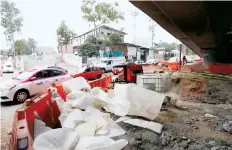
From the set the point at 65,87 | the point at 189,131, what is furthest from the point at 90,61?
the point at 189,131

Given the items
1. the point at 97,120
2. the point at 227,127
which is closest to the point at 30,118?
the point at 97,120

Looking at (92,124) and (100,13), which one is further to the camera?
(100,13)

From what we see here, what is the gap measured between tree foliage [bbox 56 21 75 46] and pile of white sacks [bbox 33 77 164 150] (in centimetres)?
2871

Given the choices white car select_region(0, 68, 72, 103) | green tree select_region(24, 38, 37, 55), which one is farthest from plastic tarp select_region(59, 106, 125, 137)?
green tree select_region(24, 38, 37, 55)

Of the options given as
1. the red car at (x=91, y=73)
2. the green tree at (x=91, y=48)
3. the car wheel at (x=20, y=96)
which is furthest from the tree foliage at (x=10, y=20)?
the car wheel at (x=20, y=96)

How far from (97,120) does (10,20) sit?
95.6 ft

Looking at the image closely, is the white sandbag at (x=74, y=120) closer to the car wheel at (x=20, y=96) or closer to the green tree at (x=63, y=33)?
the car wheel at (x=20, y=96)

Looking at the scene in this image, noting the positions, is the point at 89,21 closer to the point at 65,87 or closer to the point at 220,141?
the point at 65,87

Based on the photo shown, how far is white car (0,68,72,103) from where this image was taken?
Result: 8.10 metres

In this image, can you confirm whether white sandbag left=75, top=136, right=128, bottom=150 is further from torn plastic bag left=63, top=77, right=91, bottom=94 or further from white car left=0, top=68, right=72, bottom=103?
white car left=0, top=68, right=72, bottom=103

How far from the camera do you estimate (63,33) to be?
31.6 metres

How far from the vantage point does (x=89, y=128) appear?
2959mm

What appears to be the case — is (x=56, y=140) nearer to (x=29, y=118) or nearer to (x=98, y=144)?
(x=98, y=144)

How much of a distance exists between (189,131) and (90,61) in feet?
84.3
